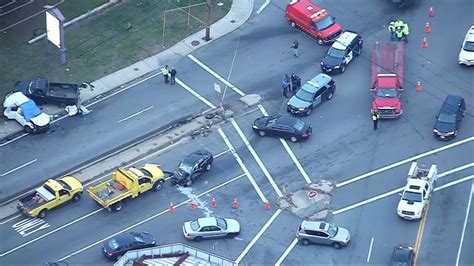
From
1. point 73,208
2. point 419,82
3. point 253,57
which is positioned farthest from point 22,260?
point 419,82

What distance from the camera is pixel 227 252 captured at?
68.6m

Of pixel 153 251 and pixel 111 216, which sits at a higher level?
pixel 153 251

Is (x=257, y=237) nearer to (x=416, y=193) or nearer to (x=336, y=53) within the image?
(x=416, y=193)

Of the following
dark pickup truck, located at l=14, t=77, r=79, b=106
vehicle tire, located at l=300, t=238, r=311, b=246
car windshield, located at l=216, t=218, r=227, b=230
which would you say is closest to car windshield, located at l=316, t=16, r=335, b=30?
dark pickup truck, located at l=14, t=77, r=79, b=106

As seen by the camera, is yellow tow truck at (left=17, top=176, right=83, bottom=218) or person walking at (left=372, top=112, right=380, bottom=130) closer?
yellow tow truck at (left=17, top=176, right=83, bottom=218)

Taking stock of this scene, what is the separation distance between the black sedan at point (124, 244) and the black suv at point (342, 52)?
21.0 meters

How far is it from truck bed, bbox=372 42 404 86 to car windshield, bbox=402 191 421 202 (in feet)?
40.5

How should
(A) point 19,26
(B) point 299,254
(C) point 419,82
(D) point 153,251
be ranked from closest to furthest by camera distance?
1. (D) point 153,251
2. (B) point 299,254
3. (C) point 419,82
4. (A) point 19,26

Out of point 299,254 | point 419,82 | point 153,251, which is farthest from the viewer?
point 419,82

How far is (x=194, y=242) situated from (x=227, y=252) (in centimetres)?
217

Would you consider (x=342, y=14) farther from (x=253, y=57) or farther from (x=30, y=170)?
(x=30, y=170)

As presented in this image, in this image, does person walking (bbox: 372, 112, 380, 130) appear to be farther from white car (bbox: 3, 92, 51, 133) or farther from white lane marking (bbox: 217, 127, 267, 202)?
white car (bbox: 3, 92, 51, 133)

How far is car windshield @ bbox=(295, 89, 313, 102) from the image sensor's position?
259 feet

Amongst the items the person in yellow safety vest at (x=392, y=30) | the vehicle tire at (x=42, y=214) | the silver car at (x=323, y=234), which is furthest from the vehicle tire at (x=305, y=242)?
the person in yellow safety vest at (x=392, y=30)
